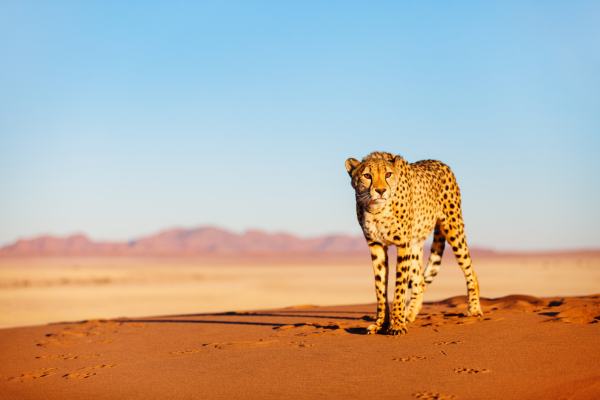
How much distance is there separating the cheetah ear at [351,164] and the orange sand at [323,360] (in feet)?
7.10

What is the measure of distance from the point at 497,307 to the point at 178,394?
262 inches

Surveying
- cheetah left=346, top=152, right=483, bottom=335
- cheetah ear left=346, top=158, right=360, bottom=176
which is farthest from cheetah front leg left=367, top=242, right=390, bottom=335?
cheetah ear left=346, top=158, right=360, bottom=176

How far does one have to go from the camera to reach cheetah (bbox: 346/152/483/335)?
7332 millimetres

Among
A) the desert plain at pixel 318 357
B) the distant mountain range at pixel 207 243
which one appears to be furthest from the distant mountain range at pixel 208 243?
the desert plain at pixel 318 357

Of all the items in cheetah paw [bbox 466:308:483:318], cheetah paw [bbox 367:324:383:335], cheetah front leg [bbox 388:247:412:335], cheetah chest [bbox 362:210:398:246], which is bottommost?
cheetah paw [bbox 367:324:383:335]

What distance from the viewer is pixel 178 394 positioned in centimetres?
500

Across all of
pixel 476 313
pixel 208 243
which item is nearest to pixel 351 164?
pixel 476 313

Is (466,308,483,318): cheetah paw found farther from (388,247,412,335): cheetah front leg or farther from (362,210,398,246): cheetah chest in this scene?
(362,210,398,246): cheetah chest

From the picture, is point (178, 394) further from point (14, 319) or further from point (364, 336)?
point (14, 319)

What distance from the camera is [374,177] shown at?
720 cm

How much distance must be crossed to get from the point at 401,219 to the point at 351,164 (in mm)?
982

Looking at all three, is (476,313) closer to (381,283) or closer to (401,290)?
(401,290)

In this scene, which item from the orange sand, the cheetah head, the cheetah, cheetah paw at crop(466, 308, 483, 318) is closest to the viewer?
the orange sand

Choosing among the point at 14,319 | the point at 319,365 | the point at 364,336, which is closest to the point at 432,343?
the point at 364,336
